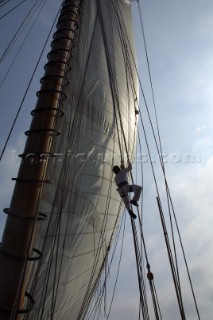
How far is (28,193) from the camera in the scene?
334 cm

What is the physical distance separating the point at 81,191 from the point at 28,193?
6.07 feet

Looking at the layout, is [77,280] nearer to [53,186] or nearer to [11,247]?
[53,186]

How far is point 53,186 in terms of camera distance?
4594 millimetres

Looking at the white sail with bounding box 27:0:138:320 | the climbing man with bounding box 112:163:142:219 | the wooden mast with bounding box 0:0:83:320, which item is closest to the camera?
the wooden mast with bounding box 0:0:83:320

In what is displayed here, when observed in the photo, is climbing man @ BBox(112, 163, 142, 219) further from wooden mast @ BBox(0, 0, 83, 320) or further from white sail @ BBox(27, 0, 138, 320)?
wooden mast @ BBox(0, 0, 83, 320)

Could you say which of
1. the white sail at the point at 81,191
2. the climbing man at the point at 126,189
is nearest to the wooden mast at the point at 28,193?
the white sail at the point at 81,191

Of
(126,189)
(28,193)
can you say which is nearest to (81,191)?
(126,189)

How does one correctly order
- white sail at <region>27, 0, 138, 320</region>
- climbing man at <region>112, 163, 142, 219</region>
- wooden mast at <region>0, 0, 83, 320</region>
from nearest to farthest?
wooden mast at <region>0, 0, 83, 320</region>, climbing man at <region>112, 163, 142, 219</region>, white sail at <region>27, 0, 138, 320</region>

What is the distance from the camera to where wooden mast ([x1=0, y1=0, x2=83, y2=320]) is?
281 centimetres

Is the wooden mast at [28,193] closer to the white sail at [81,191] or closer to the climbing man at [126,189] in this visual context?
the white sail at [81,191]

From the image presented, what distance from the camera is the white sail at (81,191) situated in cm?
417

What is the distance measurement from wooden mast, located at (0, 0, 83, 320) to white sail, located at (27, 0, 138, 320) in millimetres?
615

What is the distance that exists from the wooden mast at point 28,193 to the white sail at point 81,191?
615mm

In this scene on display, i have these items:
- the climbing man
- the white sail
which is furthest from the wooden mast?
the climbing man
